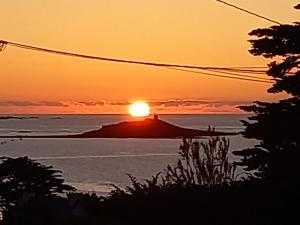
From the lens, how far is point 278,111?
62.7ft

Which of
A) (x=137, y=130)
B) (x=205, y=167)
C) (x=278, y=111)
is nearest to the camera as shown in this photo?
(x=278, y=111)

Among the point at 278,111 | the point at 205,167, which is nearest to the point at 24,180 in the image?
the point at 205,167

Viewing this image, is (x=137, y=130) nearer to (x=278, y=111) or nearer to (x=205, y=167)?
(x=205, y=167)

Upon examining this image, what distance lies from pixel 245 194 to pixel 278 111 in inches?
130

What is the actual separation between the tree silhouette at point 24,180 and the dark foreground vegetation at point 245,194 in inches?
211

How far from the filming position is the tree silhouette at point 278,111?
707 inches

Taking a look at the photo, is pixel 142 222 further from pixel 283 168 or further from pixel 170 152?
pixel 170 152

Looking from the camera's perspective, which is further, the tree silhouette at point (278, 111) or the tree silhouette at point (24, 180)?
the tree silhouette at point (24, 180)

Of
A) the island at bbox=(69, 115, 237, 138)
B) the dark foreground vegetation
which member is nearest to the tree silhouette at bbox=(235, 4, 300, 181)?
the dark foreground vegetation

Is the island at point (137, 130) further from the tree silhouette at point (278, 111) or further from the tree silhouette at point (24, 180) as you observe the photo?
the tree silhouette at point (278, 111)

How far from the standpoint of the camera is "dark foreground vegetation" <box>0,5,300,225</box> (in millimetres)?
15711

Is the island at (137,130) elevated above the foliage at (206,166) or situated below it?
above

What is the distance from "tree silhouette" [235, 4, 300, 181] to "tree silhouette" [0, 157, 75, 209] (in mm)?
7231

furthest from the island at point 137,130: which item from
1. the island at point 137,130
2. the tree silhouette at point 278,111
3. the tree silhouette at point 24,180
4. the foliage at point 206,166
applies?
the tree silhouette at point 278,111
